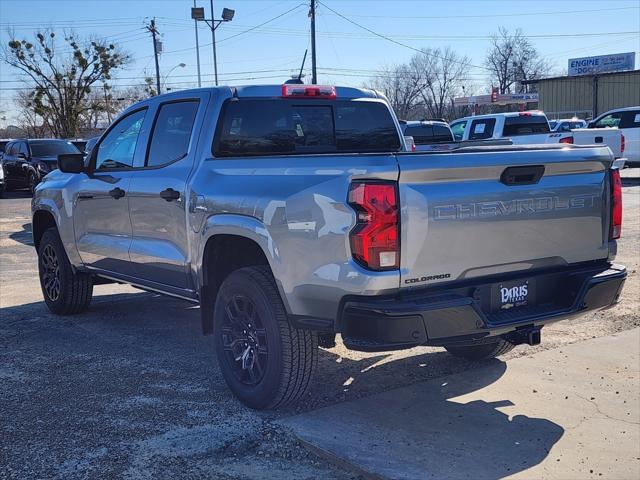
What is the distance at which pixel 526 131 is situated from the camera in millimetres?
20047

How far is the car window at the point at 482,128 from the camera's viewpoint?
19.8m

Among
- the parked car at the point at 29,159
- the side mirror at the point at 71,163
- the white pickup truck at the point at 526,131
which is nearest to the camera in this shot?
the side mirror at the point at 71,163

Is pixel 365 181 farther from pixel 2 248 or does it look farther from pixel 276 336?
pixel 2 248

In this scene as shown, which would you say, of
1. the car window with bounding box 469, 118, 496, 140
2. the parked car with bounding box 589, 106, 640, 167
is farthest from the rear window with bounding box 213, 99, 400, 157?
the parked car with bounding box 589, 106, 640, 167

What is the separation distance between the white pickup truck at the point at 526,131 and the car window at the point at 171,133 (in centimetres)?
1464

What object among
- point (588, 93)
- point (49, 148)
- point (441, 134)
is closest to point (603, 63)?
point (588, 93)

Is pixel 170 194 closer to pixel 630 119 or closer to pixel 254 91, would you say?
pixel 254 91

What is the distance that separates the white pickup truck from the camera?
18.9 meters

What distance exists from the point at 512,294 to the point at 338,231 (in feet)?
3.52

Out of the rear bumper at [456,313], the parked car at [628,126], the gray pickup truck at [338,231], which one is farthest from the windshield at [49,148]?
the rear bumper at [456,313]

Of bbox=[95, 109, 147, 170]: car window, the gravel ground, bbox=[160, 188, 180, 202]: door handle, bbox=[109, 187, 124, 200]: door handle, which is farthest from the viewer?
bbox=[95, 109, 147, 170]: car window

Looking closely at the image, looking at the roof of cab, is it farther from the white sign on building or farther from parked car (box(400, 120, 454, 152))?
the white sign on building

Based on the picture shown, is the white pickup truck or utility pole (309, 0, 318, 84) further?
utility pole (309, 0, 318, 84)

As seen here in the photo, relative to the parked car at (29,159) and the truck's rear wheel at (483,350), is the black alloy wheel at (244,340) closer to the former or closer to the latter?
the truck's rear wheel at (483,350)
